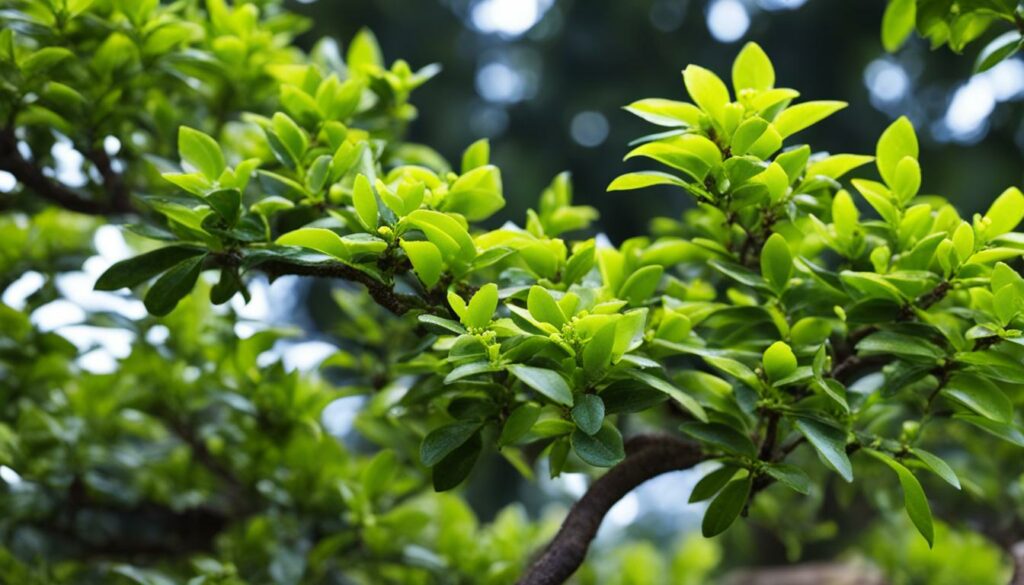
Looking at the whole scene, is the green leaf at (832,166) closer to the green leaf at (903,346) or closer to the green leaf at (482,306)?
the green leaf at (903,346)

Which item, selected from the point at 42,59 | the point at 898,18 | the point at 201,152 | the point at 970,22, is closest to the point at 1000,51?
the point at 970,22

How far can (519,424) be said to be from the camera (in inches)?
31.5

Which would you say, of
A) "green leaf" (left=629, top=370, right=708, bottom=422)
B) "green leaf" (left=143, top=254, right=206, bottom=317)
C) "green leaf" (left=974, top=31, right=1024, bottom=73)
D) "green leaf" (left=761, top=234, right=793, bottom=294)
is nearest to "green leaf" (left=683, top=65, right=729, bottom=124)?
"green leaf" (left=761, top=234, right=793, bottom=294)

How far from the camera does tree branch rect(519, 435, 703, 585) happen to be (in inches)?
34.9

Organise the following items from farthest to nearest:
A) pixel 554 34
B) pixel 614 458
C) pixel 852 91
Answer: pixel 554 34
pixel 852 91
pixel 614 458

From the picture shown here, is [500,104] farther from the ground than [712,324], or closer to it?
closer to it

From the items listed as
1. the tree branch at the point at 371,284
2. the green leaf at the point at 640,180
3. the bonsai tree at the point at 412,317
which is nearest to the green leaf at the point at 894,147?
the bonsai tree at the point at 412,317

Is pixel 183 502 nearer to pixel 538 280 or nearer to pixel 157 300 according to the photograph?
pixel 157 300

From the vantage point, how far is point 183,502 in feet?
4.61

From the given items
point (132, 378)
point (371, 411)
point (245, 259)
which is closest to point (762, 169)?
point (245, 259)

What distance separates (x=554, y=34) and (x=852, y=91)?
0.84 m

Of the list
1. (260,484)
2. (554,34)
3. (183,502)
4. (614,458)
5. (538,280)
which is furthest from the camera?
(554,34)

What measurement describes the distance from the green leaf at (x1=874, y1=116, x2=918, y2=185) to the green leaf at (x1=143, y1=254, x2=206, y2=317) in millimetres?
615

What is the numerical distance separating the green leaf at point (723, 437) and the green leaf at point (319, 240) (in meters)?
0.32
